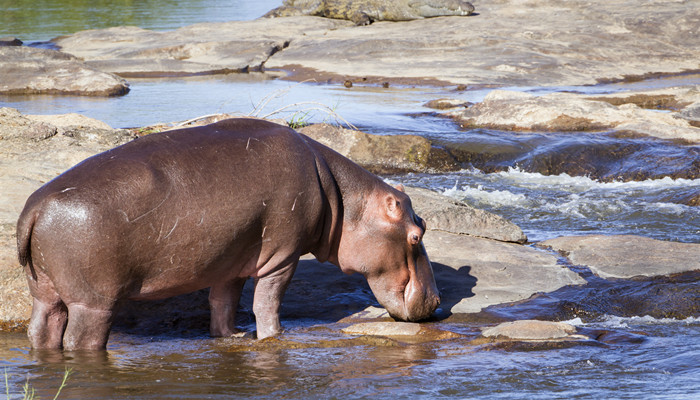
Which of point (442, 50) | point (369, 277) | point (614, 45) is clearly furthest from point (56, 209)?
point (614, 45)

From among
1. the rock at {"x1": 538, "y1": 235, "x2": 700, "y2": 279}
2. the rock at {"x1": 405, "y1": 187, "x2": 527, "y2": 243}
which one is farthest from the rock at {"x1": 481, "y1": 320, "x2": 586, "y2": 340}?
the rock at {"x1": 405, "y1": 187, "x2": 527, "y2": 243}

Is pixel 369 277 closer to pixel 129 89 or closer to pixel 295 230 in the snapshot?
pixel 295 230

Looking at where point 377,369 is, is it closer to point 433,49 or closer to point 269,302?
point 269,302

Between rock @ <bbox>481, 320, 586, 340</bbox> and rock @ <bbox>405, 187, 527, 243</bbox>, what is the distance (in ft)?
7.49

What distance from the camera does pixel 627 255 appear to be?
285 inches

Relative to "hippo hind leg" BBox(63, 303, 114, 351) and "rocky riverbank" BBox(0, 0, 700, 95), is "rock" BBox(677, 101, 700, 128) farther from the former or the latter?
"hippo hind leg" BBox(63, 303, 114, 351)

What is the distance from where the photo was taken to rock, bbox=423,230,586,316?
252 inches

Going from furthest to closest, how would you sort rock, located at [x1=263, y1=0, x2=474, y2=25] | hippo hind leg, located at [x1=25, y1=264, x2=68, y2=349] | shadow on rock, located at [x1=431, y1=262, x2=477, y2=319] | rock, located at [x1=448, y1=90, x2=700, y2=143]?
1. rock, located at [x1=263, y1=0, x2=474, y2=25]
2. rock, located at [x1=448, y1=90, x2=700, y2=143]
3. shadow on rock, located at [x1=431, y1=262, x2=477, y2=319]
4. hippo hind leg, located at [x1=25, y1=264, x2=68, y2=349]

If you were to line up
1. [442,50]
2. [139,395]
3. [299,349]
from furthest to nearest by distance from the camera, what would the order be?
[442,50] < [299,349] < [139,395]

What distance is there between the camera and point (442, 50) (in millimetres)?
21812

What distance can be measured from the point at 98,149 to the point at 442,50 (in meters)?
14.8

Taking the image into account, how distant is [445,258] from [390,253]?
1.46 m

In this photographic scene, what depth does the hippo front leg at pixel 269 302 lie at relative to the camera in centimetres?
541

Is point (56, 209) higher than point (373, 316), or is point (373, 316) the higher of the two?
point (56, 209)
